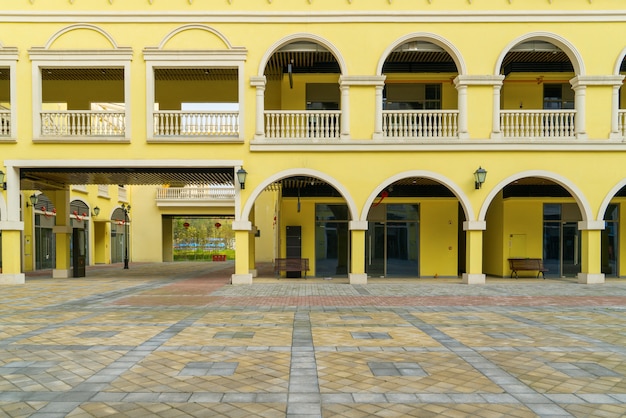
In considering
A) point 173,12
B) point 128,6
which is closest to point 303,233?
point 173,12

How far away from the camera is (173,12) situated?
1458 cm

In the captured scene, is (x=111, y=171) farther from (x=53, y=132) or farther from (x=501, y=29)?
(x=501, y=29)

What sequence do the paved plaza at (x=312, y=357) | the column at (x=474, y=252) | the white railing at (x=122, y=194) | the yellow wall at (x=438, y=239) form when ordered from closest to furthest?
the paved plaza at (x=312, y=357), the column at (x=474, y=252), the yellow wall at (x=438, y=239), the white railing at (x=122, y=194)

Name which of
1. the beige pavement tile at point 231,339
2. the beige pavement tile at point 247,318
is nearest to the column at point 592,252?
the beige pavement tile at point 247,318

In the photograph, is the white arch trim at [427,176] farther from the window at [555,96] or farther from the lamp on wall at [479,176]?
the window at [555,96]

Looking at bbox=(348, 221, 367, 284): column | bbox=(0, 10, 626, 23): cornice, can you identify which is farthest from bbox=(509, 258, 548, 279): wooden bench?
bbox=(0, 10, 626, 23): cornice

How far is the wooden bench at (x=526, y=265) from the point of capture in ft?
53.9

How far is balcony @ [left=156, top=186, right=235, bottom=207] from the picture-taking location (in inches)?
1230

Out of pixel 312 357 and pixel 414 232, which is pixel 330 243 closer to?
pixel 414 232

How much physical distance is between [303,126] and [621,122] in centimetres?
1136

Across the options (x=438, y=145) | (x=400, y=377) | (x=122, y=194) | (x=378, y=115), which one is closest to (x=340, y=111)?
(x=378, y=115)

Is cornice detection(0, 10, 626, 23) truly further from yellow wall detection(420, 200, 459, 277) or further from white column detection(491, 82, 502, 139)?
yellow wall detection(420, 200, 459, 277)

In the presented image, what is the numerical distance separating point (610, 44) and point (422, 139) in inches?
285

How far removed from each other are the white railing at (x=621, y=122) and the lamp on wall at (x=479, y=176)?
5.11m
